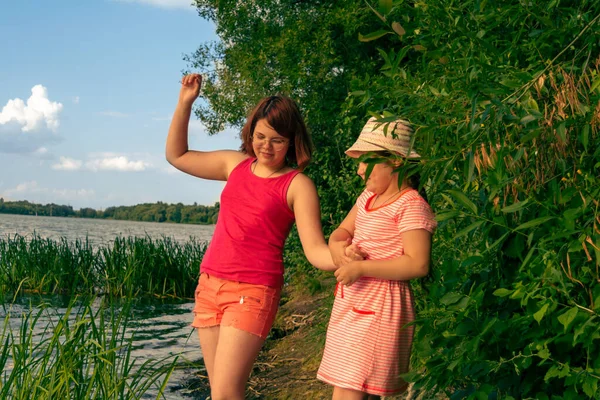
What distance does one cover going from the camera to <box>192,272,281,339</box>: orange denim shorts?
2922 millimetres

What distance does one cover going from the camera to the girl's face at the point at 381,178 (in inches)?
106

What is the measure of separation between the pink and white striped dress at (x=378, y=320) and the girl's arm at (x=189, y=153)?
3.04 ft

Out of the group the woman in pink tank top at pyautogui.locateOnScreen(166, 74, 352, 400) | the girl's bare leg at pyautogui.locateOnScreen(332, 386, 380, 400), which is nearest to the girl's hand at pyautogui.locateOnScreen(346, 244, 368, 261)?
the woman in pink tank top at pyautogui.locateOnScreen(166, 74, 352, 400)

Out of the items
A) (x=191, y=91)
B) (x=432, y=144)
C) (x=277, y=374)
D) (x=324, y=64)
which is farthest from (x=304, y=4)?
(x=432, y=144)

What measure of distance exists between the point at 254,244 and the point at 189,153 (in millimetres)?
Result: 665

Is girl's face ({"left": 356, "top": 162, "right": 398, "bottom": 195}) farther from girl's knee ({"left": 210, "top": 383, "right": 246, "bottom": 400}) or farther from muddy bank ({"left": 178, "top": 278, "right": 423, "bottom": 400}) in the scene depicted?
muddy bank ({"left": 178, "top": 278, "right": 423, "bottom": 400})

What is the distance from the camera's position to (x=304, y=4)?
15.3m

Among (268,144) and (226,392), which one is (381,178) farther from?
(226,392)

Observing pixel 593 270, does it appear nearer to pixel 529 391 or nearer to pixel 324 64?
pixel 529 391

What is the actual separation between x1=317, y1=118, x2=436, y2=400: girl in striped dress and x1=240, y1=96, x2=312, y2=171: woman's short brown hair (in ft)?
1.47

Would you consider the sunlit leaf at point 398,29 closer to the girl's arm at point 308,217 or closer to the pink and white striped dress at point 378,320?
the pink and white striped dress at point 378,320

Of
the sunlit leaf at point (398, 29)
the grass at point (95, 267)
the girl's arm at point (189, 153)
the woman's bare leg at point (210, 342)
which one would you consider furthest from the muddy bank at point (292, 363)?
the grass at point (95, 267)

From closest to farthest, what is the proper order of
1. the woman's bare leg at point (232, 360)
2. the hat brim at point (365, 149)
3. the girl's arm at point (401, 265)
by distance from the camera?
the girl's arm at point (401, 265) < the hat brim at point (365, 149) < the woman's bare leg at point (232, 360)

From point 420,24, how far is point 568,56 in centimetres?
59
